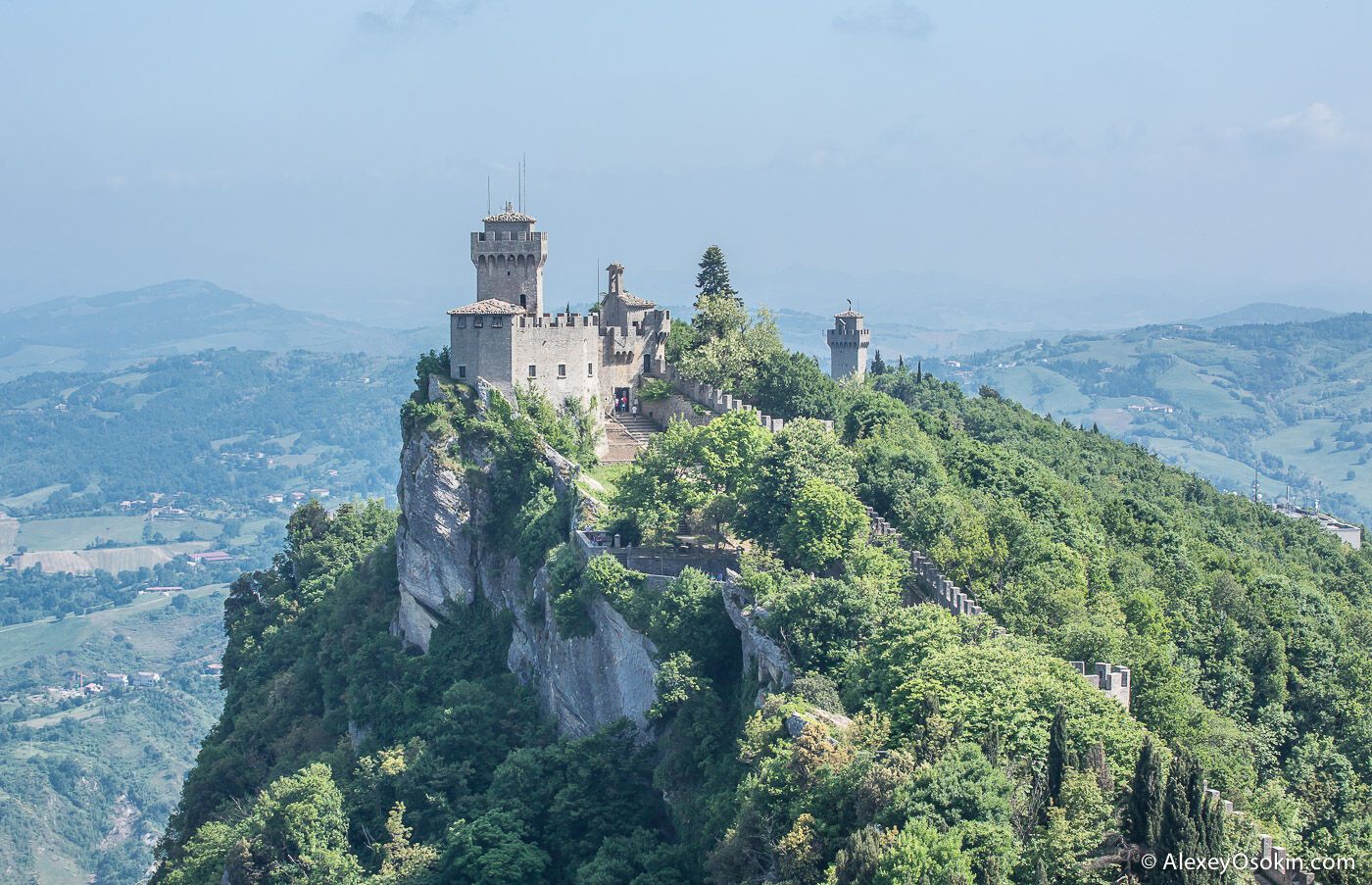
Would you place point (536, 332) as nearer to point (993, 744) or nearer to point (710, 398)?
point (710, 398)

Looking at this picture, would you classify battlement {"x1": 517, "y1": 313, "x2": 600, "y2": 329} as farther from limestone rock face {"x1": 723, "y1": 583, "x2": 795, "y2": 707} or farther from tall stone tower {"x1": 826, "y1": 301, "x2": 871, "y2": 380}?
tall stone tower {"x1": 826, "y1": 301, "x2": 871, "y2": 380}

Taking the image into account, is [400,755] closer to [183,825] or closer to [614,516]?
[614,516]

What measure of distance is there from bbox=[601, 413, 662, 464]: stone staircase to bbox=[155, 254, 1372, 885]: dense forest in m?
3.43

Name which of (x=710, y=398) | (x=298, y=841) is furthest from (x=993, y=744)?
(x=710, y=398)

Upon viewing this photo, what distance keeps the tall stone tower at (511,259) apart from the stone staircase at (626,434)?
6025 mm

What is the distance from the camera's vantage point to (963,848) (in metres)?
41.3

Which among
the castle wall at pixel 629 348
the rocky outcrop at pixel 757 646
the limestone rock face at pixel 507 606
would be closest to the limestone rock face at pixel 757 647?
the rocky outcrop at pixel 757 646

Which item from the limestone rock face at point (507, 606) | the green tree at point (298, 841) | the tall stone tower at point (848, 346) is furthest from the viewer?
the tall stone tower at point (848, 346)

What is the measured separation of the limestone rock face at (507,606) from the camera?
2482 inches

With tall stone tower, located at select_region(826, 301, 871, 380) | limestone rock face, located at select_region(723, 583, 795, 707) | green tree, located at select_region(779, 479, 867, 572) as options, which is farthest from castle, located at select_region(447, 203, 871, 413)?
tall stone tower, located at select_region(826, 301, 871, 380)

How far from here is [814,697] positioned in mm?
50719

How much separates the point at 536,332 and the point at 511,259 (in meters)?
5.43

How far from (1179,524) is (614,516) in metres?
35.6

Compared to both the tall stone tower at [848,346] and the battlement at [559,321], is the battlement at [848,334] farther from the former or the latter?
the battlement at [559,321]
